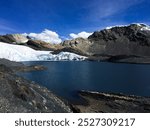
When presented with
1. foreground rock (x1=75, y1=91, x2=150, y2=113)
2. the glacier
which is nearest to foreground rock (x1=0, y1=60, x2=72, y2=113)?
foreground rock (x1=75, y1=91, x2=150, y2=113)

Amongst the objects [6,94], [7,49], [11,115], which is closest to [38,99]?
[6,94]

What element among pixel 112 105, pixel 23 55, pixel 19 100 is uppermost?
pixel 23 55

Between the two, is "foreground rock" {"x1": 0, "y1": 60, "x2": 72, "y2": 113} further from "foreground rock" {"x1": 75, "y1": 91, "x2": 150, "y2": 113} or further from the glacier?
the glacier

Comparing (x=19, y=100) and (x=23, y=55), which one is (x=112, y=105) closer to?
(x=19, y=100)

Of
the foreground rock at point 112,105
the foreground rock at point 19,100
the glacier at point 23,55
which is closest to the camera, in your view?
the foreground rock at point 19,100

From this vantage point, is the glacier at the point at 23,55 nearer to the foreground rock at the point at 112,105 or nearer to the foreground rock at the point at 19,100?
the foreground rock at the point at 112,105

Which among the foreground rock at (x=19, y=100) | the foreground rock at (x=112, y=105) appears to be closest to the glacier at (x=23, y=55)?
the foreground rock at (x=112, y=105)

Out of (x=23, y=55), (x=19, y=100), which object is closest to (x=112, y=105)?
(x=19, y=100)

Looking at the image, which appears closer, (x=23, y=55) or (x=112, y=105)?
(x=112, y=105)
